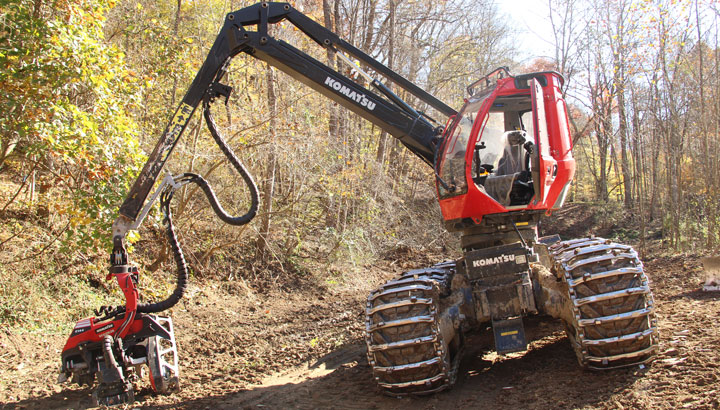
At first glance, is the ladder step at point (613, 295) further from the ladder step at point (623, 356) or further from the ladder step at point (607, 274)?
the ladder step at point (623, 356)

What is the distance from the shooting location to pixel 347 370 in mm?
5891

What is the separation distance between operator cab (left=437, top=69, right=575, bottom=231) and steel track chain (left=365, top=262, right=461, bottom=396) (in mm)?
1008

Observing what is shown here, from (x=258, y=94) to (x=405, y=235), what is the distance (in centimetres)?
619

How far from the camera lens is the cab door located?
4.85m

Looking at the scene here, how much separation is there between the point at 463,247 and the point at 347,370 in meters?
1.89

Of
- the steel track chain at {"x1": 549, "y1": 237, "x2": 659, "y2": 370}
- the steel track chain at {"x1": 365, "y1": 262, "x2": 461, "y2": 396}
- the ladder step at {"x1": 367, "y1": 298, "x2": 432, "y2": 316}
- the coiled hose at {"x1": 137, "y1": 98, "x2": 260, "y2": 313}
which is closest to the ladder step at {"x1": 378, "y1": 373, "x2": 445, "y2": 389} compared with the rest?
the steel track chain at {"x1": 365, "y1": 262, "x2": 461, "y2": 396}

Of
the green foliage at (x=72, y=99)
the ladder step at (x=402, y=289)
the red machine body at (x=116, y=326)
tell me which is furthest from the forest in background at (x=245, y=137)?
the ladder step at (x=402, y=289)

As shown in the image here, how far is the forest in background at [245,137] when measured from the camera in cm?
665

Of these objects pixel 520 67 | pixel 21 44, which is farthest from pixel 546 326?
pixel 520 67

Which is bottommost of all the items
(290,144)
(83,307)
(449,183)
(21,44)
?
(83,307)

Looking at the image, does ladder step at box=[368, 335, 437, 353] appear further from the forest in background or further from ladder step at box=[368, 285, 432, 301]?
the forest in background

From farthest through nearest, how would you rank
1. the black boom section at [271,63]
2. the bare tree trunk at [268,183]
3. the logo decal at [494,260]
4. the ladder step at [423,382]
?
1. the bare tree trunk at [268,183]
2. the black boom section at [271,63]
3. the logo decal at [494,260]
4. the ladder step at [423,382]

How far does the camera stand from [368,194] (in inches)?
528

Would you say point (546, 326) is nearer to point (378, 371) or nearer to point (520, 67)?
point (378, 371)
